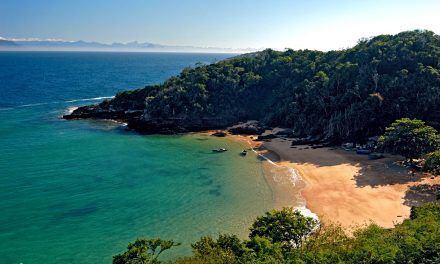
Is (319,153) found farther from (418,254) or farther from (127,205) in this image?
(418,254)

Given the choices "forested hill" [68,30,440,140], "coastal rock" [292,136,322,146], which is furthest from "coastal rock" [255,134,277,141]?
"forested hill" [68,30,440,140]

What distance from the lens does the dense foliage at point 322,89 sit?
223ft

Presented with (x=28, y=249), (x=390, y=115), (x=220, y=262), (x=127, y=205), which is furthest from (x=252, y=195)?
(x=390, y=115)

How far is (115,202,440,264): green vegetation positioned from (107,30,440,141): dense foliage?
1524 inches

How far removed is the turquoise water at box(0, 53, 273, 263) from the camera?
3728 cm

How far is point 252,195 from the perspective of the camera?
47.8 metres

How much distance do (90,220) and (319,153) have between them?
40521 millimetres

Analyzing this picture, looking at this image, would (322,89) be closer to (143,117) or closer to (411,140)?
(411,140)

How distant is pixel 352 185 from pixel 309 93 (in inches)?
1291

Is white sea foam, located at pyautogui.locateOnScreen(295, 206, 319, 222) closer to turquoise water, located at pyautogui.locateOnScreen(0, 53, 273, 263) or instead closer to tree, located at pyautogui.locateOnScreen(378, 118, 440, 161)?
turquoise water, located at pyautogui.locateOnScreen(0, 53, 273, 263)

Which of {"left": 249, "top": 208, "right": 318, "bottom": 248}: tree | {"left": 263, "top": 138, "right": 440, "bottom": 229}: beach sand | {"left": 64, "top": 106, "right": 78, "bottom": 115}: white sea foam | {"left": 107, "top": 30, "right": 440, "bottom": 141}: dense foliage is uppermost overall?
{"left": 107, "top": 30, "right": 440, "bottom": 141}: dense foliage

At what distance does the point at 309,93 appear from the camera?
78.8 meters

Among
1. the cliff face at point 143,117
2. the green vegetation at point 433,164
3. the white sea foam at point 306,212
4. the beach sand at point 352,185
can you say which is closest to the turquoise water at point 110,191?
the white sea foam at point 306,212

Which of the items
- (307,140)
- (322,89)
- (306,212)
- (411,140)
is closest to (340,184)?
(306,212)
